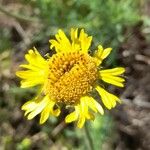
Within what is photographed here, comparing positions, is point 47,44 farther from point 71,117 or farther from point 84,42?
point 71,117

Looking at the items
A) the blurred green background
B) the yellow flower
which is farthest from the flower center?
the blurred green background

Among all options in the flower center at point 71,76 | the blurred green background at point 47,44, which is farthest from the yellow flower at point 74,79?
the blurred green background at point 47,44

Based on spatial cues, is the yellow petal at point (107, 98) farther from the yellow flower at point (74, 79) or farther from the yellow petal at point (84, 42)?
the yellow petal at point (84, 42)

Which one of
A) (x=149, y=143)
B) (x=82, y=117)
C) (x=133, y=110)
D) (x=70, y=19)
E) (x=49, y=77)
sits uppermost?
(x=70, y=19)

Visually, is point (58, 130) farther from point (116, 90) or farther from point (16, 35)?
point (16, 35)

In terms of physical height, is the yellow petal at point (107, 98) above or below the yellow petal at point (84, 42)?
below

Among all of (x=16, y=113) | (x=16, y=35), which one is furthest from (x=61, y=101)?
(x=16, y=35)

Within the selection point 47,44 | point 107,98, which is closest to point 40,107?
point 107,98
